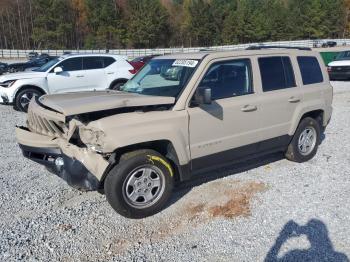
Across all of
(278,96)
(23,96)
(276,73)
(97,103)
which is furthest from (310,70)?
(23,96)

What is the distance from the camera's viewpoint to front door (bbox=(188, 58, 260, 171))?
14.0ft

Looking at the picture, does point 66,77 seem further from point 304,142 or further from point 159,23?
point 159,23

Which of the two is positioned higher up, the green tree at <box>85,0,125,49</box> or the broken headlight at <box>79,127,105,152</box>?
the green tree at <box>85,0,125,49</box>

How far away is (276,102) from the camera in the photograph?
196 inches

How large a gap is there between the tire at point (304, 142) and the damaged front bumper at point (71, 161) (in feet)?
10.6

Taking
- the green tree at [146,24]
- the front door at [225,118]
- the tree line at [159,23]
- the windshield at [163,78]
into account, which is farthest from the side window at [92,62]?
the green tree at [146,24]

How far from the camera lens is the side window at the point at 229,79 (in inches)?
174

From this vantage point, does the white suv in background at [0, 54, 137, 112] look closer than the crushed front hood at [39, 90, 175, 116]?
No

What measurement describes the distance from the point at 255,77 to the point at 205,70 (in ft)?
2.87

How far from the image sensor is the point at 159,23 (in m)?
77.8

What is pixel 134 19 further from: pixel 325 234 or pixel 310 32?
pixel 325 234

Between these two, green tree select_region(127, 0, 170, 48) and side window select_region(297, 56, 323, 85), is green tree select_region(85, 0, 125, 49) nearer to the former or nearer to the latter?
green tree select_region(127, 0, 170, 48)

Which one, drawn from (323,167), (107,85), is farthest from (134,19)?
(323,167)

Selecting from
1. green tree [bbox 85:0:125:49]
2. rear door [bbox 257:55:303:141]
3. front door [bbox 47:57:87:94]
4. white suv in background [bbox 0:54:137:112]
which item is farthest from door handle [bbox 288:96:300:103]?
green tree [bbox 85:0:125:49]
